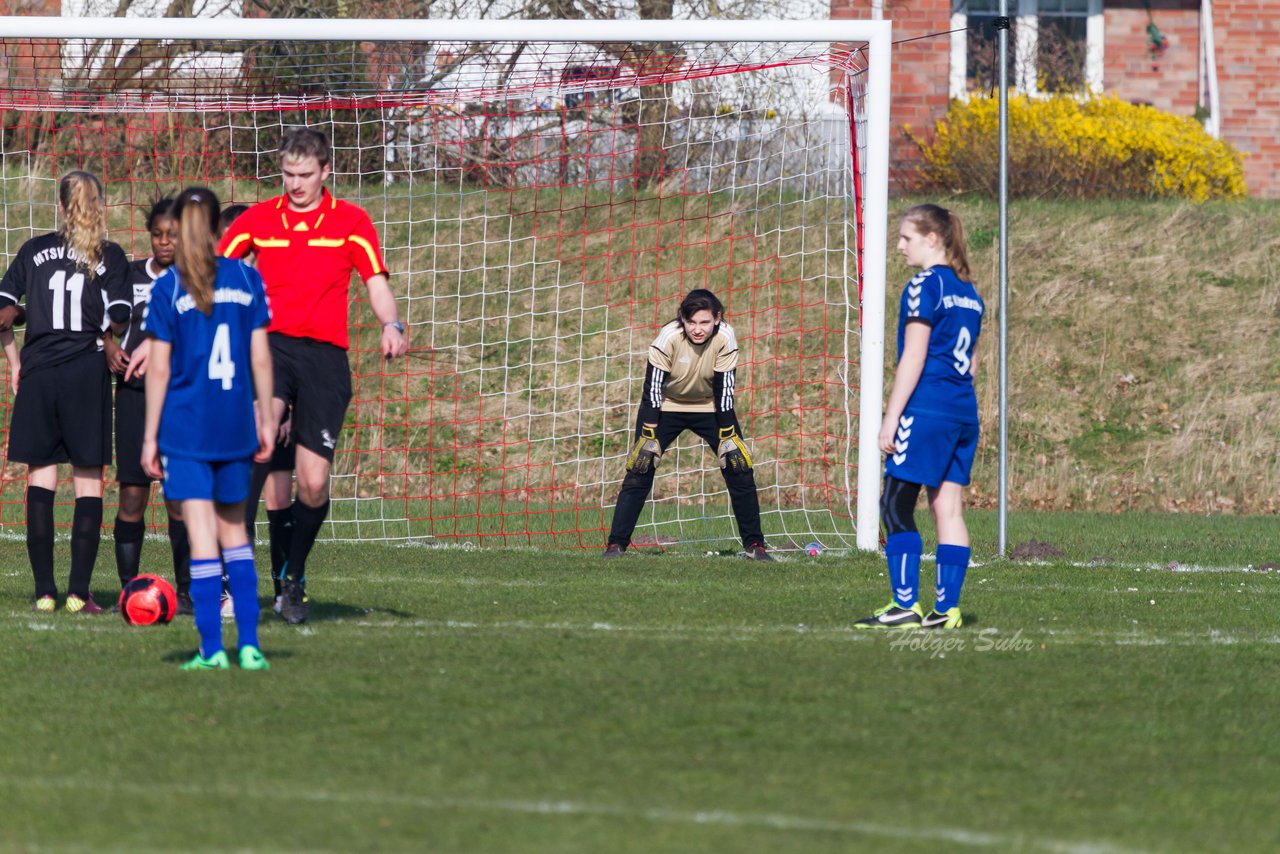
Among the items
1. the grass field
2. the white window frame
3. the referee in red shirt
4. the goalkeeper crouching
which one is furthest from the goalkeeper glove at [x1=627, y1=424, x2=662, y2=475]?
the white window frame

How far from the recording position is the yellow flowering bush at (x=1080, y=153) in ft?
67.4

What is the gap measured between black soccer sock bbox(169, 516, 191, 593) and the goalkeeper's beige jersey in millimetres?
3707

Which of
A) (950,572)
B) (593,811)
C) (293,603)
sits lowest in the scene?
(593,811)

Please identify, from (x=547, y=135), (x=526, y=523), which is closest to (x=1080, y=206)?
(x=547, y=135)

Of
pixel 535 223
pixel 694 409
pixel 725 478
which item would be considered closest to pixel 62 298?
pixel 694 409

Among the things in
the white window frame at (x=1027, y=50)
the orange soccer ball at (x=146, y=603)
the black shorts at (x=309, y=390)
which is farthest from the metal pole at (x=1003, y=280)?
the white window frame at (x=1027, y=50)

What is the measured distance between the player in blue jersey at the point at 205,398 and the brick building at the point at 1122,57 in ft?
57.6

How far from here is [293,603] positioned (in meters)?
7.33

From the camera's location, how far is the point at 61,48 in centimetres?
1271

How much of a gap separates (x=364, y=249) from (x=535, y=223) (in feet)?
32.5

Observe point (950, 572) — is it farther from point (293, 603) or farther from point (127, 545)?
point (127, 545)

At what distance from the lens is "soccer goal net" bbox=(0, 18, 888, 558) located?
1272cm

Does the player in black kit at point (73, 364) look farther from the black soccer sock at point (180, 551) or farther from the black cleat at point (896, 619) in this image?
the black cleat at point (896, 619)

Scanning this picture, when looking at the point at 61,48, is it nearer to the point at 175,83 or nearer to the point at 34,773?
the point at 175,83
